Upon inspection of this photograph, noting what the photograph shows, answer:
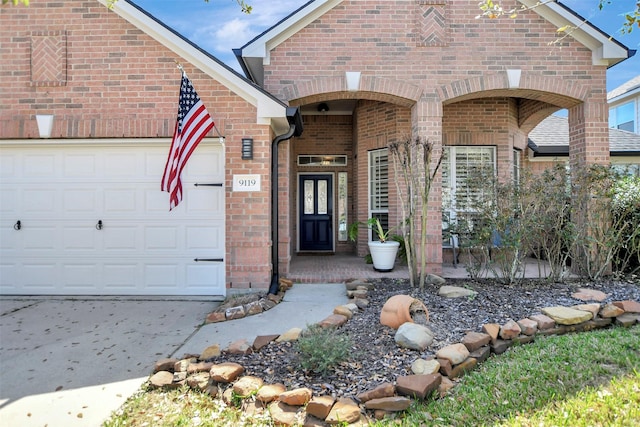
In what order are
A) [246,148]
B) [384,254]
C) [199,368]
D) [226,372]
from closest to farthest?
[226,372]
[199,368]
[246,148]
[384,254]

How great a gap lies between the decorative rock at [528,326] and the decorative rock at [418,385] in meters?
1.57

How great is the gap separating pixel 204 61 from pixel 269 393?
4.94 meters

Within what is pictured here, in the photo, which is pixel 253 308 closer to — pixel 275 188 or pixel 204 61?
pixel 275 188

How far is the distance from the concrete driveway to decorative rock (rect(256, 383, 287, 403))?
109 cm

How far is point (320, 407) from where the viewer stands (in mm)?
2428

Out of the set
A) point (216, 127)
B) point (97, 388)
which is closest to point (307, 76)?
point (216, 127)

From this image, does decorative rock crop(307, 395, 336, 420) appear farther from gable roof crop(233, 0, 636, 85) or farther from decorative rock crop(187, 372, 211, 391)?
gable roof crop(233, 0, 636, 85)

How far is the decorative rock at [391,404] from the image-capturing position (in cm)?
249

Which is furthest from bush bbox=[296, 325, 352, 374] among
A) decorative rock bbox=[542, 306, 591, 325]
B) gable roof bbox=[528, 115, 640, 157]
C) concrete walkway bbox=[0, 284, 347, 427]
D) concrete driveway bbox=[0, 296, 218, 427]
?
gable roof bbox=[528, 115, 640, 157]

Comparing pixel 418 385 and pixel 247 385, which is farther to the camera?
pixel 247 385

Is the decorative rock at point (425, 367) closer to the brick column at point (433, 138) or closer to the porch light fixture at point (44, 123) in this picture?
the brick column at point (433, 138)

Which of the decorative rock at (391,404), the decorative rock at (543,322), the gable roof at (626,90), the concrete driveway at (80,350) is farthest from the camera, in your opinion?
the gable roof at (626,90)

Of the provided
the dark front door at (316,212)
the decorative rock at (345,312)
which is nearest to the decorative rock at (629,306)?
the decorative rock at (345,312)

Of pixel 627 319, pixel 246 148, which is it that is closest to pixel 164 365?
pixel 246 148
